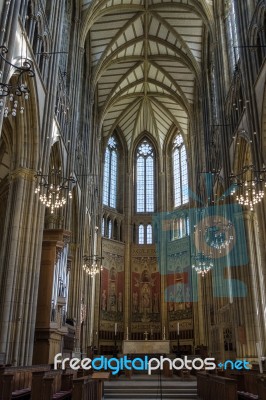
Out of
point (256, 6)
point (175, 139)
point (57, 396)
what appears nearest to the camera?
point (57, 396)

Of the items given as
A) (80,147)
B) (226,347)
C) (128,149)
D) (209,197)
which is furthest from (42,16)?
(128,149)

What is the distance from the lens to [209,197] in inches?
1093

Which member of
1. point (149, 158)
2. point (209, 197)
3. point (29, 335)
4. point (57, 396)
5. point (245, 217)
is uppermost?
point (149, 158)

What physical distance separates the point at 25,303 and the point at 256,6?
14.7m

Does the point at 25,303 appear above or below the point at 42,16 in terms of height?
below

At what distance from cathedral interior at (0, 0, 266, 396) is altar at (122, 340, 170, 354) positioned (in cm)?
330

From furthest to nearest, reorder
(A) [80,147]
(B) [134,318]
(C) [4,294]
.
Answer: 1. (B) [134,318]
2. (A) [80,147]
3. (C) [4,294]

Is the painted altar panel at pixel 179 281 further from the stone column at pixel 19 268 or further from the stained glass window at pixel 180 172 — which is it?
the stone column at pixel 19 268

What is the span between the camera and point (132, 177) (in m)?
40.7

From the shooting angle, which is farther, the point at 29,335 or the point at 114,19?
the point at 114,19

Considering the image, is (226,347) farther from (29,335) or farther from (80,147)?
(80,147)

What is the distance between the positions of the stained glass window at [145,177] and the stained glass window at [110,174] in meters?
2.42

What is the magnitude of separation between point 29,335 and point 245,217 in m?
12.3

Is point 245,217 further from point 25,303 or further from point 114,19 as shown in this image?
point 114,19
